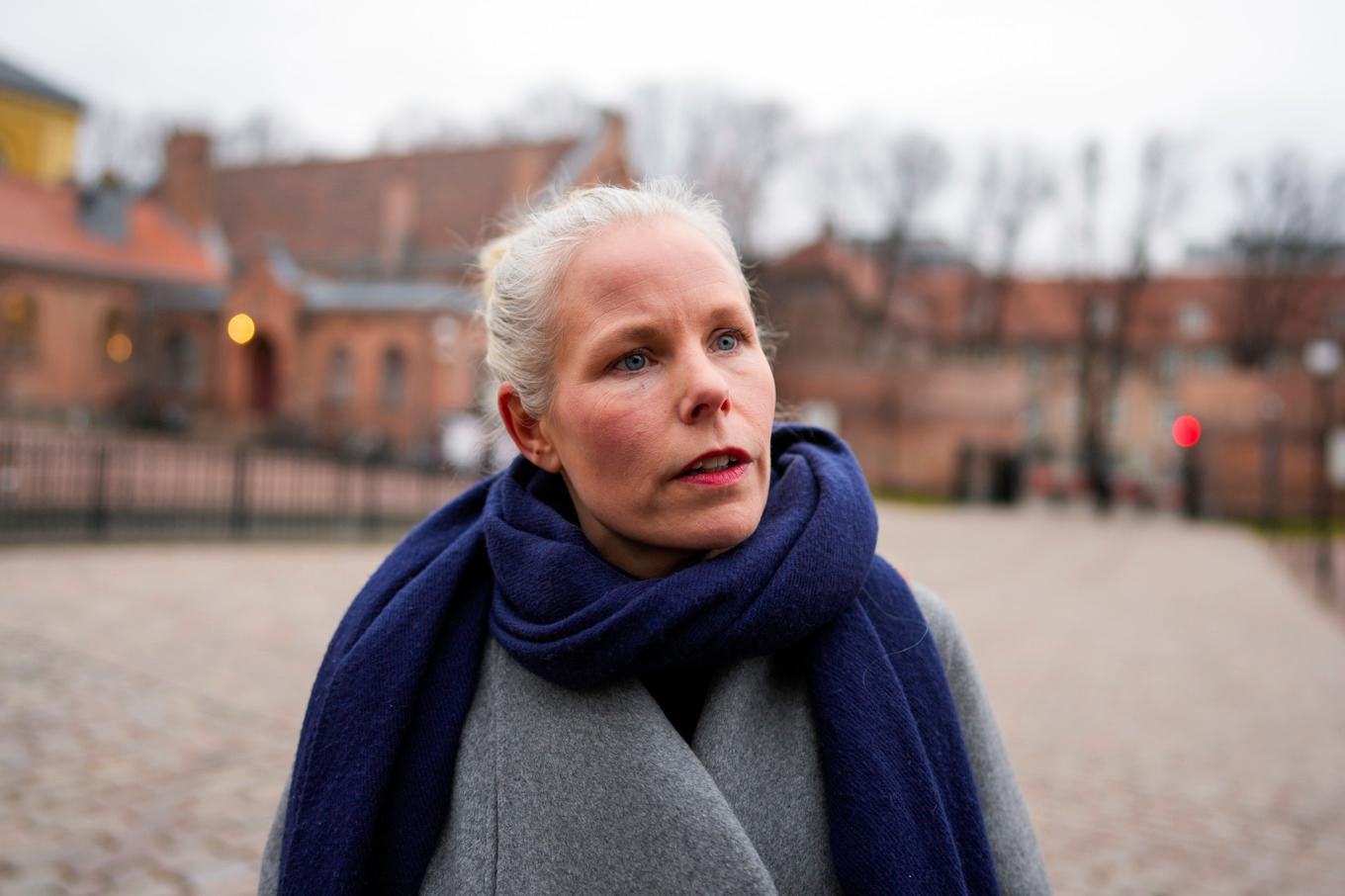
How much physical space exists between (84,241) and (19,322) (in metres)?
4.41

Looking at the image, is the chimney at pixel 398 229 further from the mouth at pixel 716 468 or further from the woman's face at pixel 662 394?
the mouth at pixel 716 468

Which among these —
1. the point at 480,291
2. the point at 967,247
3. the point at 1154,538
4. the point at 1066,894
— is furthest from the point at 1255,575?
the point at 967,247

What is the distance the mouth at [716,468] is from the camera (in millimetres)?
1529

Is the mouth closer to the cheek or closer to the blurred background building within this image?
the cheek

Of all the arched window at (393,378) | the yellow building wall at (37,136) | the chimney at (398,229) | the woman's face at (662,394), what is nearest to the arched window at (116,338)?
the arched window at (393,378)

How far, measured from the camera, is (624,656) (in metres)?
1.47

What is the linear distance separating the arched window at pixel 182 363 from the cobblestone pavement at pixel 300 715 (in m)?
27.7

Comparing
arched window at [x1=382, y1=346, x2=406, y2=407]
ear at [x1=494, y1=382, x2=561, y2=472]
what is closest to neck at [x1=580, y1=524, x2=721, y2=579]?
ear at [x1=494, y1=382, x2=561, y2=472]

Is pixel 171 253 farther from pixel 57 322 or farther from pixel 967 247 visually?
pixel 967 247

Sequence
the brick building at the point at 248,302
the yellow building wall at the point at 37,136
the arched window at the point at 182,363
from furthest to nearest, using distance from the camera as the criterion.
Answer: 1. the yellow building wall at the point at 37,136
2. the arched window at the point at 182,363
3. the brick building at the point at 248,302

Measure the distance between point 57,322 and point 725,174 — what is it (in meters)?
26.3

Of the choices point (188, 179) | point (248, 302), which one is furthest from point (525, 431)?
point (188, 179)

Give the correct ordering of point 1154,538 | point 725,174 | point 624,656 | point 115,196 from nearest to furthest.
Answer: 1. point 624,656
2. point 1154,538
3. point 115,196
4. point 725,174

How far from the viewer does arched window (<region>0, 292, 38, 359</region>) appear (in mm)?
34750
